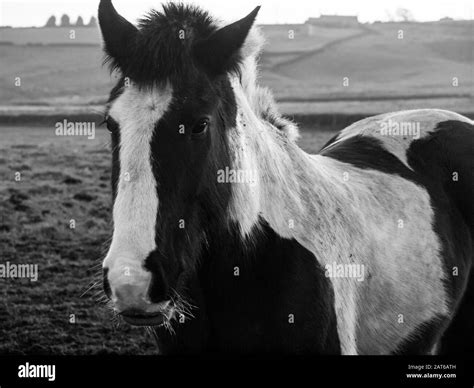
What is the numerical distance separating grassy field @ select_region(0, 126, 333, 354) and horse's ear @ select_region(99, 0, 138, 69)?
0.46 metres

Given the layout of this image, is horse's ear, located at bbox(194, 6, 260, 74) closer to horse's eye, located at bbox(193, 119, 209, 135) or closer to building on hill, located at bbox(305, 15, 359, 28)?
horse's eye, located at bbox(193, 119, 209, 135)

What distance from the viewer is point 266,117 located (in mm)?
2951

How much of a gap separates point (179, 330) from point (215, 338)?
16cm

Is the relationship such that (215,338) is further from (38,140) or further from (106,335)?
(38,140)

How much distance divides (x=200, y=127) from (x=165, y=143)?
0.54ft

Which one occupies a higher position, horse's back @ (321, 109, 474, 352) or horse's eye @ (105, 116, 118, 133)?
horse's eye @ (105, 116, 118, 133)

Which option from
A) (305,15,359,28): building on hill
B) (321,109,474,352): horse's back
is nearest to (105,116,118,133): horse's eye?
(321,109,474,352): horse's back

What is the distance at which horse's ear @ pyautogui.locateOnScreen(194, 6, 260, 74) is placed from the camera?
242 centimetres

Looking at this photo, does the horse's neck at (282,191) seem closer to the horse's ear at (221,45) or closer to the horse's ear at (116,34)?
the horse's ear at (221,45)

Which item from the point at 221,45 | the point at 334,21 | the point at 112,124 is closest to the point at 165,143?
the point at 112,124

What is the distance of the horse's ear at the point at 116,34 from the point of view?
2445mm

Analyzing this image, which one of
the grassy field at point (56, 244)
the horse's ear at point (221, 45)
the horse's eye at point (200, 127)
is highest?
the horse's ear at point (221, 45)

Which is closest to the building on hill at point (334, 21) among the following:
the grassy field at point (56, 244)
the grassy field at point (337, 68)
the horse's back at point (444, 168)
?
the grassy field at point (337, 68)

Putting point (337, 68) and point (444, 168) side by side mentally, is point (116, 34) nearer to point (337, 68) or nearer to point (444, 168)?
point (444, 168)
